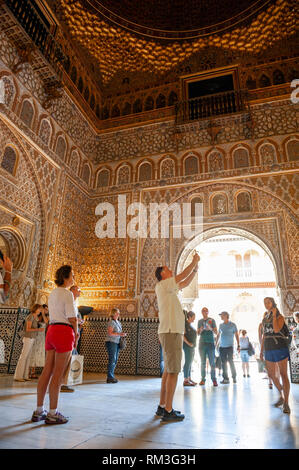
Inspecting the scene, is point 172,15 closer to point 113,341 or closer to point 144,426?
point 113,341

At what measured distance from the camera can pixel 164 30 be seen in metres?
10.3

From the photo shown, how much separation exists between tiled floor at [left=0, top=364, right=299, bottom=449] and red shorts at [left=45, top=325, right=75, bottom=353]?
1.89 feet

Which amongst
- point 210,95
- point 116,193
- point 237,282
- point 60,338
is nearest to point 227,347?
point 60,338

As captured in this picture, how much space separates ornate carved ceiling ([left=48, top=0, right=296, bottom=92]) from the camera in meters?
9.32

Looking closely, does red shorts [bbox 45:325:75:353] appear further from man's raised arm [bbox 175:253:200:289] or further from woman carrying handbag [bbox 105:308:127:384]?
woman carrying handbag [bbox 105:308:127:384]

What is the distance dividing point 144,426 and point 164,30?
11.6 metres

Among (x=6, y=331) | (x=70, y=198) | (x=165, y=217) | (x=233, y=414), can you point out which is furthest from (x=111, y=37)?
(x=233, y=414)

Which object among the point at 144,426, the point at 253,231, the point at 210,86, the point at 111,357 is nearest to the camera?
the point at 144,426

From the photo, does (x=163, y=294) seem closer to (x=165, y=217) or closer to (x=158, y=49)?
(x=165, y=217)

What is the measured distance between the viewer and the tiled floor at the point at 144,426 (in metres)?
1.94

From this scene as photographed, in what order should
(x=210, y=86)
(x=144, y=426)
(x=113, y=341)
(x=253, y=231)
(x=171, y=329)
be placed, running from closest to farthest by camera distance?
(x=144, y=426), (x=171, y=329), (x=113, y=341), (x=253, y=231), (x=210, y=86)

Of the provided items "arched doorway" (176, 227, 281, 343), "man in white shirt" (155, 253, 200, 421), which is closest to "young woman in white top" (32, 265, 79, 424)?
"man in white shirt" (155, 253, 200, 421)

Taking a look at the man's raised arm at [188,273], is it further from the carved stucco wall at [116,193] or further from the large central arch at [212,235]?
the large central arch at [212,235]

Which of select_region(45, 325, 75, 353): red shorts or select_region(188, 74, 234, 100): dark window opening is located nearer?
select_region(45, 325, 75, 353): red shorts
